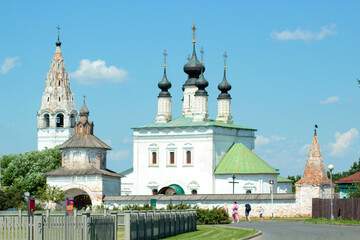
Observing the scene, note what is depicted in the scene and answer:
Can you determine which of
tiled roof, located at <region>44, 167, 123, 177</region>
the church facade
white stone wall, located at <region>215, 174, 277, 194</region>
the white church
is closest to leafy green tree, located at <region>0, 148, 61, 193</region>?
the white church

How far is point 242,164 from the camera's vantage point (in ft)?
233

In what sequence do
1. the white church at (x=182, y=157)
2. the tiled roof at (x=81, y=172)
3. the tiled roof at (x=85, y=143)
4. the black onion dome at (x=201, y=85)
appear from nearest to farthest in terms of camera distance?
the tiled roof at (x=81, y=172), the white church at (x=182, y=157), the tiled roof at (x=85, y=143), the black onion dome at (x=201, y=85)

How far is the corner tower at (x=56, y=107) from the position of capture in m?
102

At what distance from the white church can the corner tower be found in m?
24.0

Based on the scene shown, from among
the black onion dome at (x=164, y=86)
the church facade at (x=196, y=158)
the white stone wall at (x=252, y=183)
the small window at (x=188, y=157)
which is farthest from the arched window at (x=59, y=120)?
the white stone wall at (x=252, y=183)

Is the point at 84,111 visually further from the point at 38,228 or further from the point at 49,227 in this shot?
the point at 38,228

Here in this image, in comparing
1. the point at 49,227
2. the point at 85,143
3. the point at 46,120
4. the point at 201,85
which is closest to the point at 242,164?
the point at 201,85

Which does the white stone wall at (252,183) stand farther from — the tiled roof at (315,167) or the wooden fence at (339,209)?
the wooden fence at (339,209)

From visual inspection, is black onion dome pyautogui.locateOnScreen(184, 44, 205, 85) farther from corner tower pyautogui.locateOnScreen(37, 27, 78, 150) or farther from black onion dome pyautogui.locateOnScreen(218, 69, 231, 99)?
corner tower pyautogui.locateOnScreen(37, 27, 78, 150)

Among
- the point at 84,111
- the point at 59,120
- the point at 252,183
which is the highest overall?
the point at 59,120

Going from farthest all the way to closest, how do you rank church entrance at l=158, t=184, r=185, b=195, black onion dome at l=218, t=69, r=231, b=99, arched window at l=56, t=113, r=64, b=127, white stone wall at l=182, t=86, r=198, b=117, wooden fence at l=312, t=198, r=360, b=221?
arched window at l=56, t=113, r=64, b=127
white stone wall at l=182, t=86, r=198, b=117
black onion dome at l=218, t=69, r=231, b=99
church entrance at l=158, t=184, r=185, b=195
wooden fence at l=312, t=198, r=360, b=221

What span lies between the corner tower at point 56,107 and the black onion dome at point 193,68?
25225 mm

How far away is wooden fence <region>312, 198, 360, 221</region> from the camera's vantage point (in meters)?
38.9

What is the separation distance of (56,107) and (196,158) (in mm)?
34384
